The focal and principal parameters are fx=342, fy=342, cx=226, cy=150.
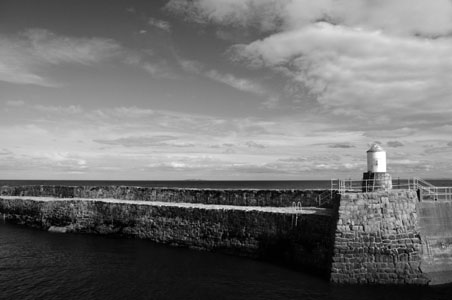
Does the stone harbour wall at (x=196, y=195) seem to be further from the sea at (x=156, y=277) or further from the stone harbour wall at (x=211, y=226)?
the sea at (x=156, y=277)

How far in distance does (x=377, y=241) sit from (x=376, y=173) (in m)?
4.30

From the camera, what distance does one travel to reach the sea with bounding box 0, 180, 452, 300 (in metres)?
14.9

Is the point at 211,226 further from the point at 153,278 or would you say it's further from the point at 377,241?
the point at 377,241

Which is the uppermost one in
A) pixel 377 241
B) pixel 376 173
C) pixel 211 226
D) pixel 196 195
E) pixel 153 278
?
pixel 376 173

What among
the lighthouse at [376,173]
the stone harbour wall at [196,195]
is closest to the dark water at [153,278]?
the lighthouse at [376,173]

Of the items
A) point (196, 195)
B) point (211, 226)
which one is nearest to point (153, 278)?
point (211, 226)

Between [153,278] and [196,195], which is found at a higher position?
[196,195]

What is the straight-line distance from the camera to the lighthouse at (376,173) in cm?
1870

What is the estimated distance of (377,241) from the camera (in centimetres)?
1612

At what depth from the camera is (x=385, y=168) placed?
19000 mm

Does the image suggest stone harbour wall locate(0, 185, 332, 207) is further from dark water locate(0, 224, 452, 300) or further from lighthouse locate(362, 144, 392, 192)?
dark water locate(0, 224, 452, 300)

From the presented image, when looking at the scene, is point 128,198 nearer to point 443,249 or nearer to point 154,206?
point 154,206

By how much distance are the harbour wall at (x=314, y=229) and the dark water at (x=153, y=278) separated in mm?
866

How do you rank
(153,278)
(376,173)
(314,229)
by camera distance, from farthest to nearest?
(376,173)
(314,229)
(153,278)
